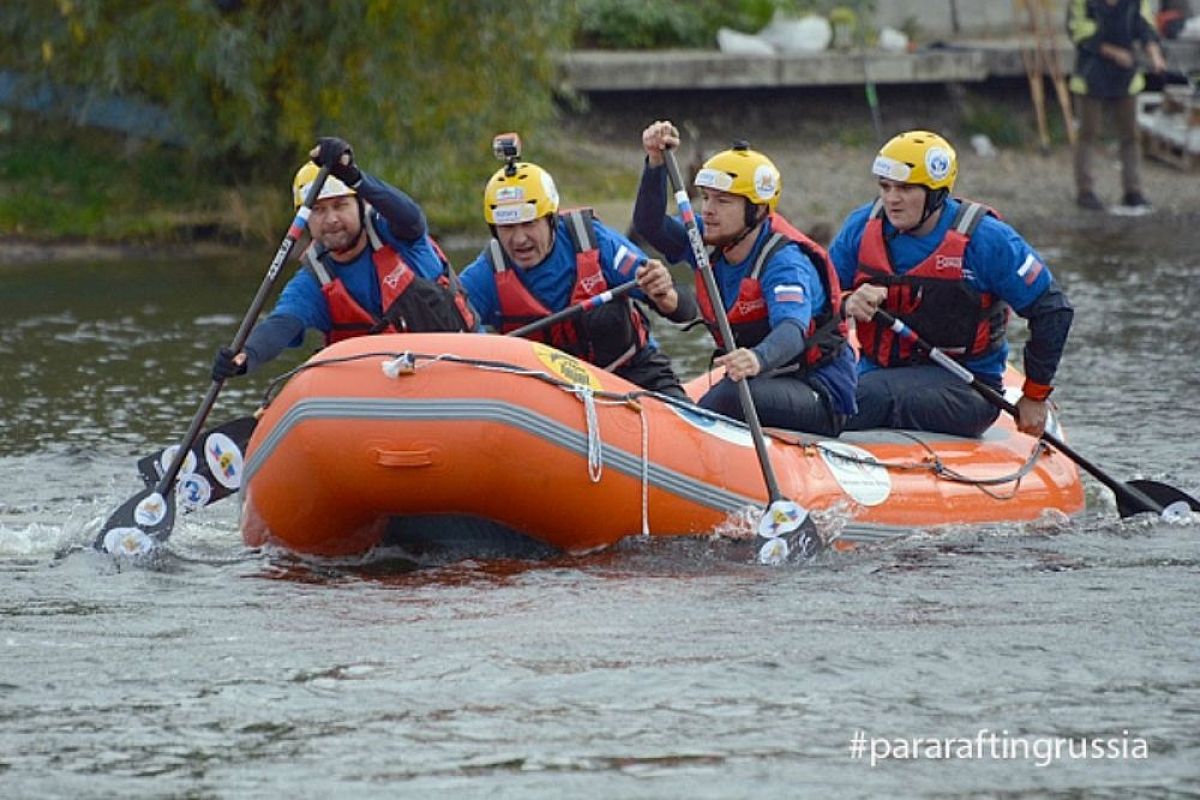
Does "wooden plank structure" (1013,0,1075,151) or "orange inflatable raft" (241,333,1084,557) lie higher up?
"wooden plank structure" (1013,0,1075,151)

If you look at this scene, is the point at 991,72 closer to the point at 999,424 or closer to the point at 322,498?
the point at 999,424

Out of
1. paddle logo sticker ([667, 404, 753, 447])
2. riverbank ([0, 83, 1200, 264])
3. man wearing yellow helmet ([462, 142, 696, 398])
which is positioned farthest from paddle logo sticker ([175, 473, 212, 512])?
riverbank ([0, 83, 1200, 264])

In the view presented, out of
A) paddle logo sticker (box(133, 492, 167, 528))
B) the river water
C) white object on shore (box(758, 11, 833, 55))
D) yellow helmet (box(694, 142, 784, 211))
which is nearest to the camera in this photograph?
the river water

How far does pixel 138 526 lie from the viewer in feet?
29.1

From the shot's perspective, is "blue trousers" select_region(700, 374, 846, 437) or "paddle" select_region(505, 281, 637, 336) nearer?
"paddle" select_region(505, 281, 637, 336)

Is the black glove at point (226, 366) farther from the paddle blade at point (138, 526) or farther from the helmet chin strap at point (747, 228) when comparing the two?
the helmet chin strap at point (747, 228)

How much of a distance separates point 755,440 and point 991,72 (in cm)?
1314

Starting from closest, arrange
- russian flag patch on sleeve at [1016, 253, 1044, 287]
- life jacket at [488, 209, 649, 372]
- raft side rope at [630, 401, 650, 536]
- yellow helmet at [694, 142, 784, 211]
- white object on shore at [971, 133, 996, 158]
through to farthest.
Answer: raft side rope at [630, 401, 650, 536]
yellow helmet at [694, 142, 784, 211]
life jacket at [488, 209, 649, 372]
russian flag patch on sleeve at [1016, 253, 1044, 287]
white object on shore at [971, 133, 996, 158]

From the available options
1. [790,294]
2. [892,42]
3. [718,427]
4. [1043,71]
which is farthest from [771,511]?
[1043,71]

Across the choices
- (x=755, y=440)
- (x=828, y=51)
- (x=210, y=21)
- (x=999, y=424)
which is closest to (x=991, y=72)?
(x=828, y=51)

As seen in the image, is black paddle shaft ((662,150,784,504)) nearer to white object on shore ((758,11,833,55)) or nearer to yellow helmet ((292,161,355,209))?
yellow helmet ((292,161,355,209))

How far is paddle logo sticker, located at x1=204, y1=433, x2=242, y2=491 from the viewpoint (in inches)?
363

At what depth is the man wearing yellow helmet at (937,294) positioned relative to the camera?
952 centimetres

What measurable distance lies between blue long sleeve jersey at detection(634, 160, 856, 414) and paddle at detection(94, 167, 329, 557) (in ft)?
4.61
